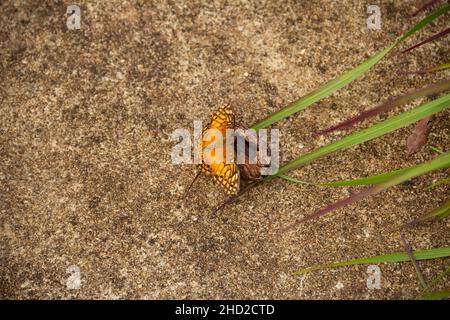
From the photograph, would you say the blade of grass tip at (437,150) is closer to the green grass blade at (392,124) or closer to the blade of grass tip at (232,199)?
the green grass blade at (392,124)

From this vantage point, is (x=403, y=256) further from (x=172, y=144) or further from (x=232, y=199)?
(x=172, y=144)

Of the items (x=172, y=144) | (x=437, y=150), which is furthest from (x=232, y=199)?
(x=437, y=150)

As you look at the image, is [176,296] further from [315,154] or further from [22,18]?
[22,18]

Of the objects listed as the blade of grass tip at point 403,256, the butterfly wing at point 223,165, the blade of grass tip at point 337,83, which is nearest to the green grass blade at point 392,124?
the blade of grass tip at point 337,83
